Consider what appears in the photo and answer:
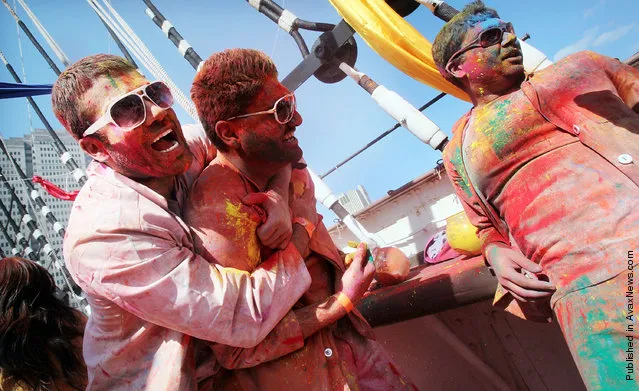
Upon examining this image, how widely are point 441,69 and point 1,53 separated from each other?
1505 cm

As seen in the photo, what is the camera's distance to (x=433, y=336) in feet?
10.2

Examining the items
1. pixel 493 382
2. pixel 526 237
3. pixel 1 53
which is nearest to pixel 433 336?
pixel 493 382

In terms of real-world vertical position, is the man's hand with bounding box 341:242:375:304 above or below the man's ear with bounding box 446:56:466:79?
below

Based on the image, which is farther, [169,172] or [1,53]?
[1,53]

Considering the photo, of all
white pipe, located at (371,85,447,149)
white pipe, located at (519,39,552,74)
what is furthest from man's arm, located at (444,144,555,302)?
white pipe, located at (371,85,447,149)

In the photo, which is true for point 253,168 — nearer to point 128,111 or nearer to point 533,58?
point 128,111

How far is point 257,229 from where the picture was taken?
151 cm

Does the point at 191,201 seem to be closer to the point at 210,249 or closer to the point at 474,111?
the point at 210,249

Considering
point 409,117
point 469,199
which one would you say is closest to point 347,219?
point 409,117

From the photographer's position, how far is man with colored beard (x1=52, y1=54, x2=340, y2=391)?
1.26 meters

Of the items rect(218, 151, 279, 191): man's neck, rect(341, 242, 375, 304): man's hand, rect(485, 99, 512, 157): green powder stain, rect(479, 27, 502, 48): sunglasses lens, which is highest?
rect(218, 151, 279, 191): man's neck

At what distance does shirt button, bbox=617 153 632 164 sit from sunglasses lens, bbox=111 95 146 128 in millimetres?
1669

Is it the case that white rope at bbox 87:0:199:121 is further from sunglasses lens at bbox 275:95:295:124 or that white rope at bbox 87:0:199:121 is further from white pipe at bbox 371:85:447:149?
sunglasses lens at bbox 275:95:295:124

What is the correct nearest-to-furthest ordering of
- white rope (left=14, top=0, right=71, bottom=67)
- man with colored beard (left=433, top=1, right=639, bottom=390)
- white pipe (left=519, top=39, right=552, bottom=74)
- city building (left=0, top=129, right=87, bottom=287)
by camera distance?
man with colored beard (left=433, top=1, right=639, bottom=390) → white pipe (left=519, top=39, right=552, bottom=74) → white rope (left=14, top=0, right=71, bottom=67) → city building (left=0, top=129, right=87, bottom=287)
